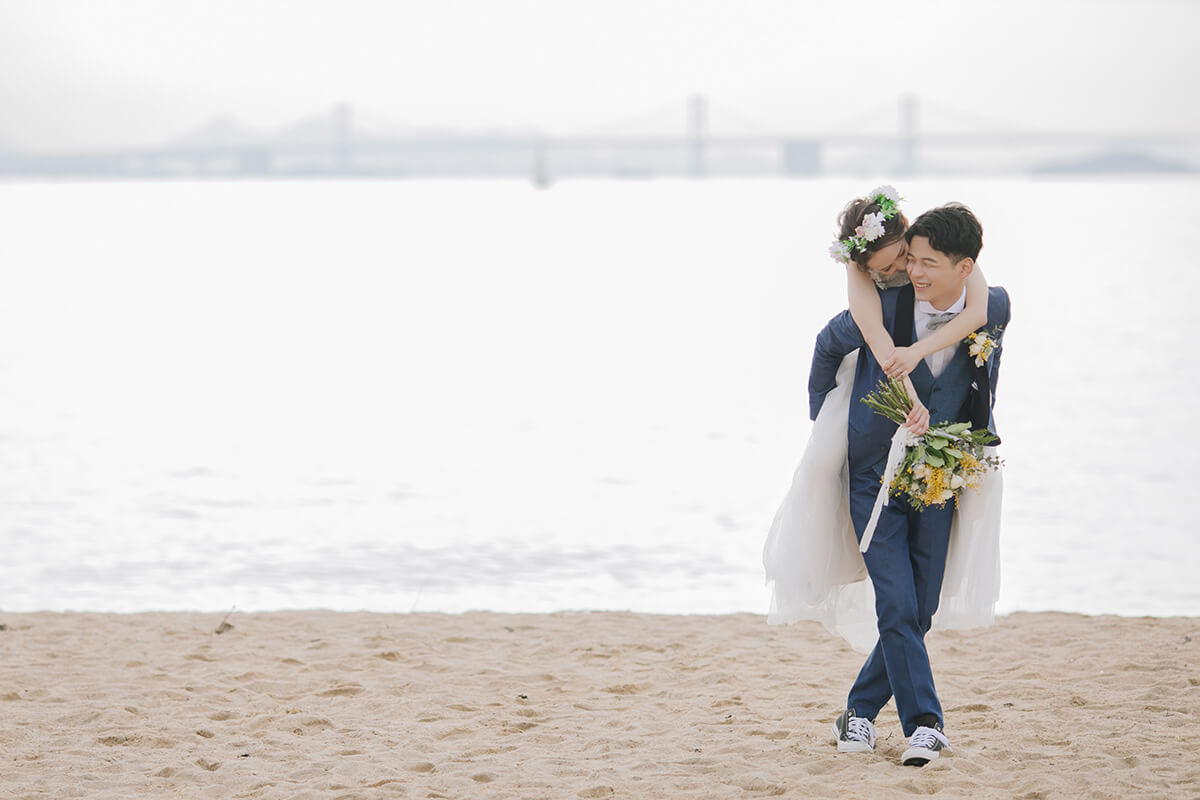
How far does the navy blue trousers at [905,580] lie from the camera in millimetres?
3641

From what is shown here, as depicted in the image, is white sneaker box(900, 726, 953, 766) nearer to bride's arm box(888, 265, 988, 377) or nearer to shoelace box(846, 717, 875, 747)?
shoelace box(846, 717, 875, 747)

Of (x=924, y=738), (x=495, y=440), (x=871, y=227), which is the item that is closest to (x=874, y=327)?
(x=871, y=227)

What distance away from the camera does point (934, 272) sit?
3.50 meters

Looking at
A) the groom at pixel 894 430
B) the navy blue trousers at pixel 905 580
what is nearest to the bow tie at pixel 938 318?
the groom at pixel 894 430

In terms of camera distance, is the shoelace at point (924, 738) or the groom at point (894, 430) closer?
the groom at point (894, 430)

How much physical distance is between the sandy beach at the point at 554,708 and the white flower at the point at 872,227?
1.39 metres

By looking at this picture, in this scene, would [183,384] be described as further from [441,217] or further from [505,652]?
[441,217]

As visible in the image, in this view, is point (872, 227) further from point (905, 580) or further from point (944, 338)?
point (905, 580)

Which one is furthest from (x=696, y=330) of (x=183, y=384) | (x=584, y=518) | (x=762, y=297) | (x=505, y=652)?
(x=505, y=652)

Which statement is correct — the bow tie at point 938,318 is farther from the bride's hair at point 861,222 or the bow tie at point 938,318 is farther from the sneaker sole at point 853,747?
the sneaker sole at point 853,747

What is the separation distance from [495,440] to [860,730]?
758cm

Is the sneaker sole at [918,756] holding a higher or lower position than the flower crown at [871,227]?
lower

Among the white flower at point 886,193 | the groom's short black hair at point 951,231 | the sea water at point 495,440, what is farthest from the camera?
the sea water at point 495,440

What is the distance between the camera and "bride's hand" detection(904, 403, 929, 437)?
3.52 m
